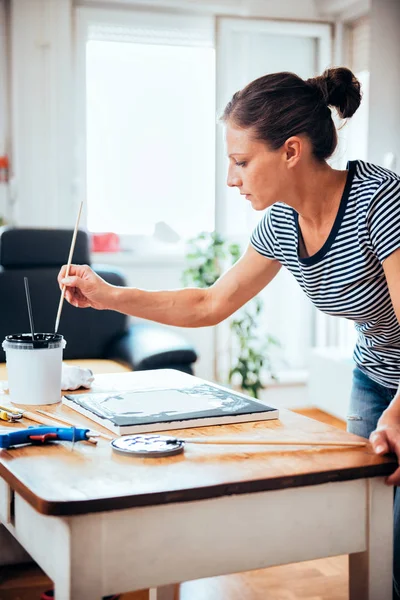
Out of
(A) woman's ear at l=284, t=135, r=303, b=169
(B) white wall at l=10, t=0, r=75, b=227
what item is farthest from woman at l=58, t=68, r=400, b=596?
(B) white wall at l=10, t=0, r=75, b=227

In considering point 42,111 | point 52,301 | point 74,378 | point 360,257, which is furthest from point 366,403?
point 42,111

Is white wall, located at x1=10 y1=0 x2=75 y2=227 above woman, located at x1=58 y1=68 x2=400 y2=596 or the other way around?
above

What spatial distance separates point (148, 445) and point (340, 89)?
0.83m

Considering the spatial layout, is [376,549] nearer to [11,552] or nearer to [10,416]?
[10,416]

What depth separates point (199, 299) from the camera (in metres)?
1.73

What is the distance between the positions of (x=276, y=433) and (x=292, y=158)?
532 millimetres

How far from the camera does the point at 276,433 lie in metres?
1.26

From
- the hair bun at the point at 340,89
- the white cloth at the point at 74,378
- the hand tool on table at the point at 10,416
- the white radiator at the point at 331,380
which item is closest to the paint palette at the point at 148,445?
the hand tool on table at the point at 10,416

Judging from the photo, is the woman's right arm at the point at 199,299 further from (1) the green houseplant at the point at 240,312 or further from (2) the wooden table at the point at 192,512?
(1) the green houseplant at the point at 240,312

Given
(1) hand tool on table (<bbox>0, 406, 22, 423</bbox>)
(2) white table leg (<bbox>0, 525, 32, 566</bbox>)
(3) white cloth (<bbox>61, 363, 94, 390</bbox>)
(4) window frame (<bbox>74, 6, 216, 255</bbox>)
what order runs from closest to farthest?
(1) hand tool on table (<bbox>0, 406, 22, 423</bbox>) < (3) white cloth (<bbox>61, 363, 94, 390</bbox>) < (2) white table leg (<bbox>0, 525, 32, 566</bbox>) < (4) window frame (<bbox>74, 6, 216, 255</bbox>)

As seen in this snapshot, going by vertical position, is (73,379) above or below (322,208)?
below

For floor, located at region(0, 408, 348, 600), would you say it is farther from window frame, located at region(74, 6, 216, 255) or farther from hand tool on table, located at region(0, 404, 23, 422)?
window frame, located at region(74, 6, 216, 255)

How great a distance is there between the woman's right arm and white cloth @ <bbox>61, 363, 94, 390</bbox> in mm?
146

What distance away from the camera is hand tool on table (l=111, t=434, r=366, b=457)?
112cm
